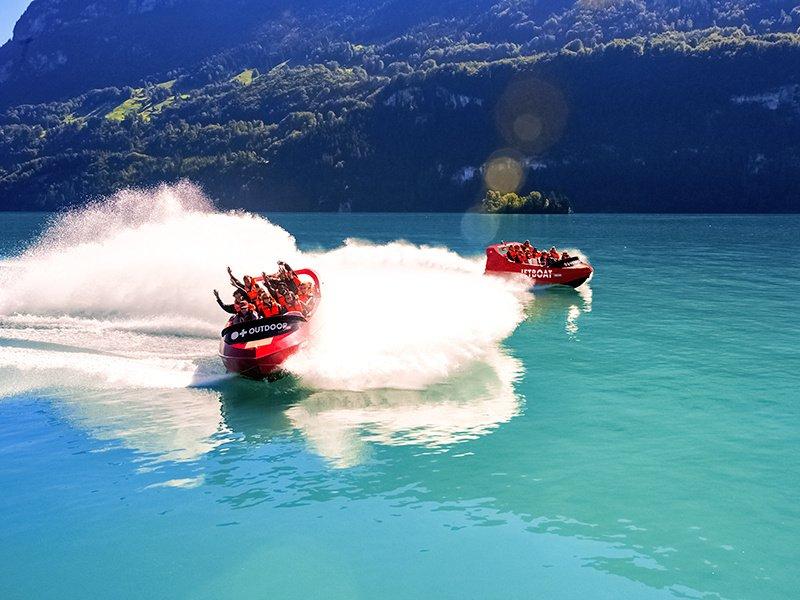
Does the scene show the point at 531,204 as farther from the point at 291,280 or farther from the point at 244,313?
the point at 244,313

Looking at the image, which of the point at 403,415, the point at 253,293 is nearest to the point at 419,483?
the point at 403,415

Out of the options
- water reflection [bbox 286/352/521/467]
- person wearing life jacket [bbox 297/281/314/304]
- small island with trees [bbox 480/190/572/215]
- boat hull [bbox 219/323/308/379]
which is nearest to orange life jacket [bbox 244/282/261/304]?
boat hull [bbox 219/323/308/379]

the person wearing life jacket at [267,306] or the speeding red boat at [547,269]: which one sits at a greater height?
the person wearing life jacket at [267,306]

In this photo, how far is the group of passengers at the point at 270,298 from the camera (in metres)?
25.0

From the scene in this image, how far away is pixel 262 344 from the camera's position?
77.2ft

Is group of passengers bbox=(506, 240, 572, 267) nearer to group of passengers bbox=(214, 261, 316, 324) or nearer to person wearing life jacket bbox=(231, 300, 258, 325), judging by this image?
group of passengers bbox=(214, 261, 316, 324)

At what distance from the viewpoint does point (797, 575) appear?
12406mm

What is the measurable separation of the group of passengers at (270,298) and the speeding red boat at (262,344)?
0.45 m

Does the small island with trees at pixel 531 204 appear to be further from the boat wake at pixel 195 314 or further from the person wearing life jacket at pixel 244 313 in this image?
the person wearing life jacket at pixel 244 313

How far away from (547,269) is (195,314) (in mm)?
24548

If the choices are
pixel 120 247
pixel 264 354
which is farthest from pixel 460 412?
pixel 120 247

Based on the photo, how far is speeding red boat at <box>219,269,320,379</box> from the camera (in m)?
23.2

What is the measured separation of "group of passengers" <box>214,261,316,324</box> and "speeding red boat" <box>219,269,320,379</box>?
0.45m

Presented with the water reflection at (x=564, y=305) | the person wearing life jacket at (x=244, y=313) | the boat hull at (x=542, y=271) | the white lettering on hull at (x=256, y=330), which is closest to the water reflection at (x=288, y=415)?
the white lettering on hull at (x=256, y=330)
